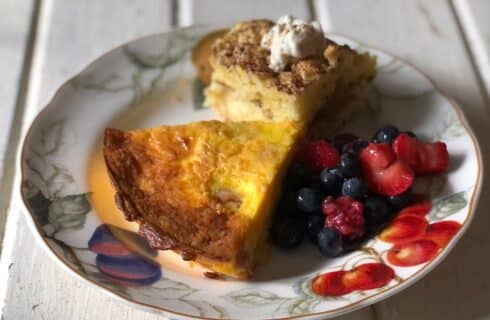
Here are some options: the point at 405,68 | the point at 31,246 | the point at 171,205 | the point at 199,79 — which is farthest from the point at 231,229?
the point at 405,68

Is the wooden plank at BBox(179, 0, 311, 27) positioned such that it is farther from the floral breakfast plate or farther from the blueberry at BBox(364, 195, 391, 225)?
the blueberry at BBox(364, 195, 391, 225)

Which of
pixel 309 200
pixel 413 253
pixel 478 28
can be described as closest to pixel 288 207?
pixel 309 200

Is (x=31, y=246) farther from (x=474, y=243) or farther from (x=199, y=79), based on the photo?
(x=474, y=243)

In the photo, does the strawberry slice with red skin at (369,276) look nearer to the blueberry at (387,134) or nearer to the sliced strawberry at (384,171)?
the sliced strawberry at (384,171)

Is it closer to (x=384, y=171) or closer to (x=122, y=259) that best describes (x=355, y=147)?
(x=384, y=171)

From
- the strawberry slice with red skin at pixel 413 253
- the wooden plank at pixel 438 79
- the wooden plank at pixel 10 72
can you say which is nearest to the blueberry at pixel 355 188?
the strawberry slice with red skin at pixel 413 253

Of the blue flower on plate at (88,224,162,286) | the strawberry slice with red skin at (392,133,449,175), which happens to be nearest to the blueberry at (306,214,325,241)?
the strawberry slice with red skin at (392,133,449,175)
